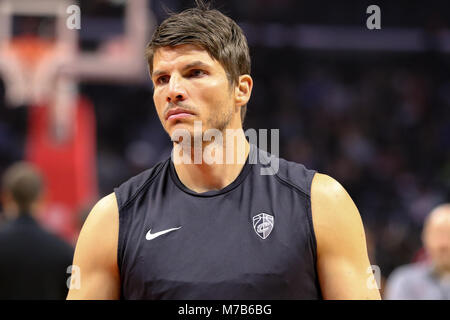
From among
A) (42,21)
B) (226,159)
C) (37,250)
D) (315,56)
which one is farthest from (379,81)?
(226,159)

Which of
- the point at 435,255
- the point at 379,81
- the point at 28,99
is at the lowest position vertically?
the point at 435,255

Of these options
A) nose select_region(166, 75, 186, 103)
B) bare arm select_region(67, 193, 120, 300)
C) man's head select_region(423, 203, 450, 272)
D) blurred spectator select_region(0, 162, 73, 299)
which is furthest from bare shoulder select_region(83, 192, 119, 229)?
man's head select_region(423, 203, 450, 272)

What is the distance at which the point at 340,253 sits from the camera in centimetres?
229

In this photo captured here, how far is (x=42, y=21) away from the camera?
29.6 ft

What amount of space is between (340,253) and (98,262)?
0.83 metres

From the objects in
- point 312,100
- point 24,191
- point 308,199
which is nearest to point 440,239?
point 308,199

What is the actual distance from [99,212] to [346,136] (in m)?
9.34

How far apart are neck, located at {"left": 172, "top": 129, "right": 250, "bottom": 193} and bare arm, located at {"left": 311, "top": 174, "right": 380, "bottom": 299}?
0.39 metres

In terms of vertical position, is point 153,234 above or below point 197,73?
below

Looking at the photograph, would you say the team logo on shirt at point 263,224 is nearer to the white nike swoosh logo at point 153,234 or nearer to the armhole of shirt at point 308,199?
the armhole of shirt at point 308,199

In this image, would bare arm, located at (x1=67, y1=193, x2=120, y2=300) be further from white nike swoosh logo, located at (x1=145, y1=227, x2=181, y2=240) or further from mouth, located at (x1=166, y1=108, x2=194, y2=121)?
mouth, located at (x1=166, y1=108, x2=194, y2=121)

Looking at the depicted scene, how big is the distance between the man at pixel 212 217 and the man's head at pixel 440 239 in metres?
2.66

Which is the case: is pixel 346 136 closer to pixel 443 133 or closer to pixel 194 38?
pixel 443 133

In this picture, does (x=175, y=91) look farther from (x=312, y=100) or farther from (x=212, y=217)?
(x=312, y=100)
